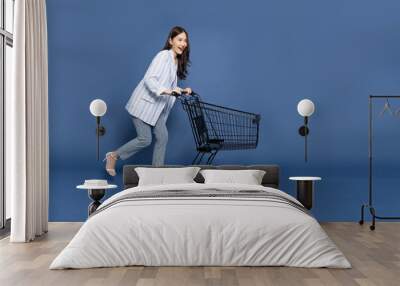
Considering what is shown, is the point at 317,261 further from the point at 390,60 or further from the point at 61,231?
the point at 390,60

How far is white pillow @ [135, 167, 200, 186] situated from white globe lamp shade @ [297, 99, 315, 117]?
4.49ft

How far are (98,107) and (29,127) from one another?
3.42 ft

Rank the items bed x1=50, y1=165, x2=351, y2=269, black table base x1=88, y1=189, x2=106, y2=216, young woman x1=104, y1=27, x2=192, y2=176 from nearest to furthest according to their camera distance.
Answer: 1. bed x1=50, y1=165, x2=351, y2=269
2. black table base x1=88, y1=189, x2=106, y2=216
3. young woman x1=104, y1=27, x2=192, y2=176

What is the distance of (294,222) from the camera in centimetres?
420

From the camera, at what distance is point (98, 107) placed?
6355 millimetres

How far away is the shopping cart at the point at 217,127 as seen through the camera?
6477 millimetres

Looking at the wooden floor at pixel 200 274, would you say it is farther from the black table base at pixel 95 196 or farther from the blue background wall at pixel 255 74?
the blue background wall at pixel 255 74

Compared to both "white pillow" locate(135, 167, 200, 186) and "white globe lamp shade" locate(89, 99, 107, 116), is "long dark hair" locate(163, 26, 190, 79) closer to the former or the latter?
"white globe lamp shade" locate(89, 99, 107, 116)

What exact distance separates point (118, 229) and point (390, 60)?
4.04 metres

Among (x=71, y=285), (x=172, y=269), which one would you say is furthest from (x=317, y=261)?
(x=71, y=285)

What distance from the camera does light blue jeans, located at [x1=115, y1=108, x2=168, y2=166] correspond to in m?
6.50

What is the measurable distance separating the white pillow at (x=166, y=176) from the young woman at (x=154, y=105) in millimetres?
416

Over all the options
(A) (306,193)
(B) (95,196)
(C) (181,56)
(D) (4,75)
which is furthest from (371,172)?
(D) (4,75)

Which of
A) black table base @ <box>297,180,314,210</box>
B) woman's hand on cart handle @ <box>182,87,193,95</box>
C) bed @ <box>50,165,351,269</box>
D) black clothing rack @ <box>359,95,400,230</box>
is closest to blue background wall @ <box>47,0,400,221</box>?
black clothing rack @ <box>359,95,400,230</box>
